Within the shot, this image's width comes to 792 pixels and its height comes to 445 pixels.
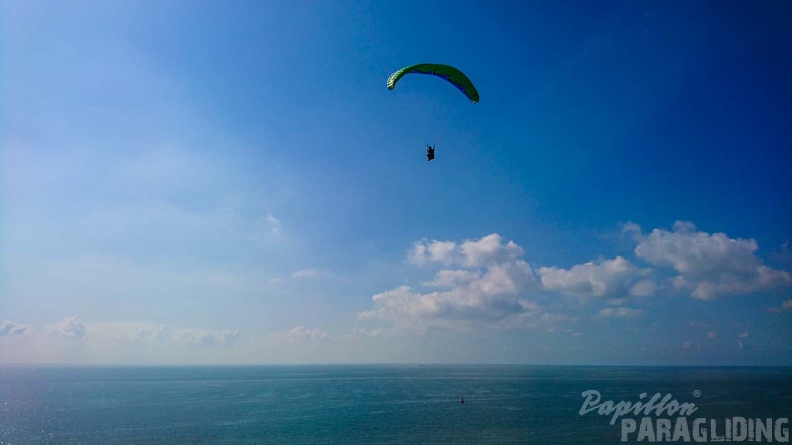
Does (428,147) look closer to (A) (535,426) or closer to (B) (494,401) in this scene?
(A) (535,426)

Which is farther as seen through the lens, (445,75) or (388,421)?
(388,421)

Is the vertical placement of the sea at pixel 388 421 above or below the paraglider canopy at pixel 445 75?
below

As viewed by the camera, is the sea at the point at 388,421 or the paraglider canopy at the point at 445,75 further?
the sea at the point at 388,421

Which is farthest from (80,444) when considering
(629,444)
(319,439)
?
(629,444)

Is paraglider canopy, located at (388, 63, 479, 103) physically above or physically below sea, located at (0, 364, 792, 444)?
above

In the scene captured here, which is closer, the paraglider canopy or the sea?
the paraglider canopy

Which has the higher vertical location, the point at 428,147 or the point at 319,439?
the point at 428,147

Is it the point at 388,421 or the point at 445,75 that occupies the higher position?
the point at 445,75

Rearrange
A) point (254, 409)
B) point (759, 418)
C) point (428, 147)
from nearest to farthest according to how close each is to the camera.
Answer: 1. point (428, 147)
2. point (759, 418)
3. point (254, 409)
